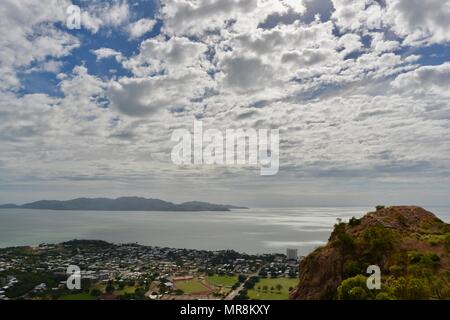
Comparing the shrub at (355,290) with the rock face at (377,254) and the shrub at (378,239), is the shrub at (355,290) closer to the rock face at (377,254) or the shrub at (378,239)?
the rock face at (377,254)

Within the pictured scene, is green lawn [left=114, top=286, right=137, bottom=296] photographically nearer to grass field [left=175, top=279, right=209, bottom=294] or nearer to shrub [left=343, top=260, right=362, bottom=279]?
grass field [left=175, top=279, right=209, bottom=294]

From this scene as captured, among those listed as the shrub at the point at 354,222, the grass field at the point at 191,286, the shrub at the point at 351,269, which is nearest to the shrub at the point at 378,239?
the shrub at the point at 351,269

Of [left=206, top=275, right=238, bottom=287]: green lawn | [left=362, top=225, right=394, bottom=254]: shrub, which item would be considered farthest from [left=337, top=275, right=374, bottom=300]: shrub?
[left=206, top=275, right=238, bottom=287]: green lawn
